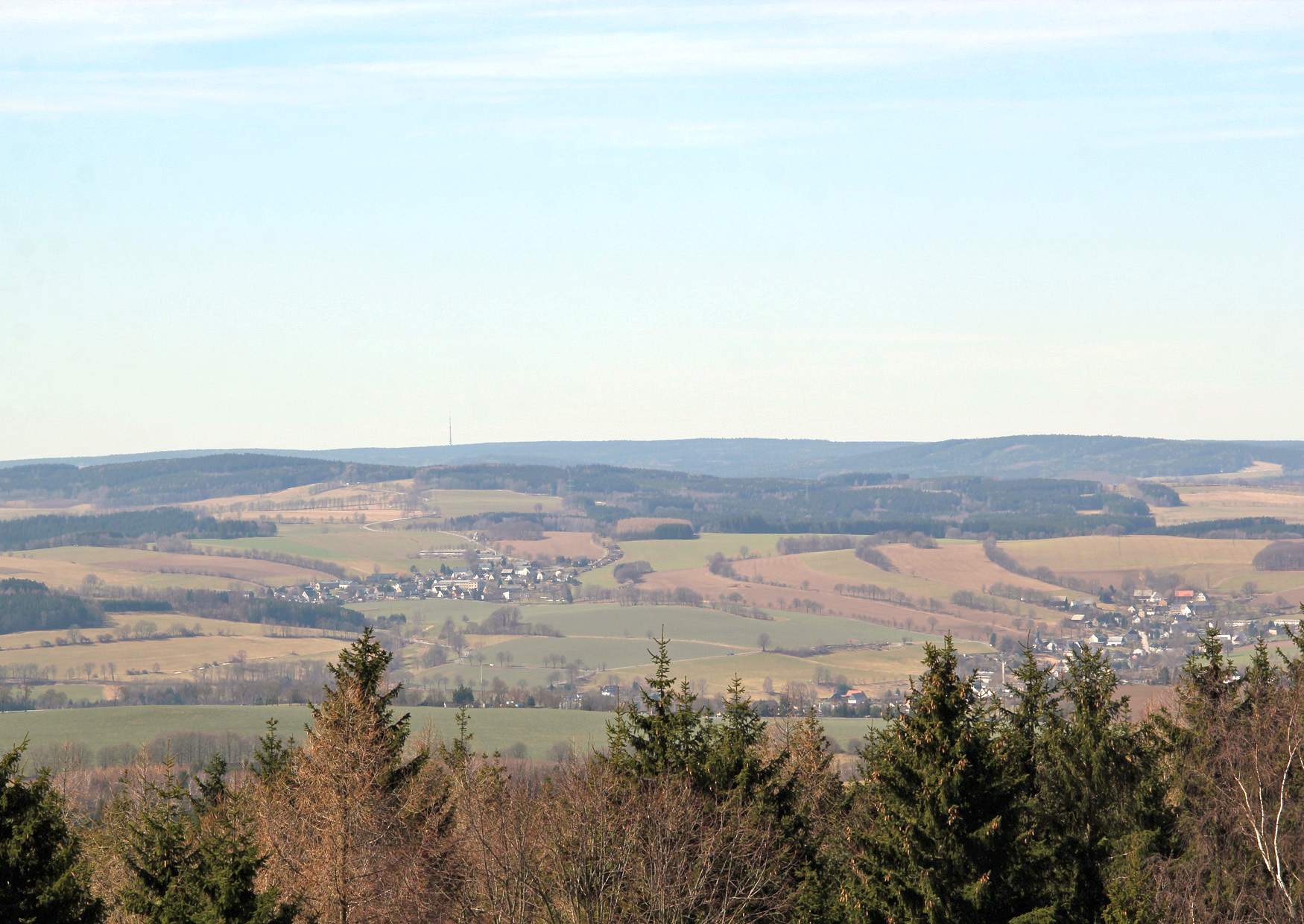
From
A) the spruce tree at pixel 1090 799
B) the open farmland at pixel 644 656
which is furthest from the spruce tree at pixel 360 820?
the open farmland at pixel 644 656

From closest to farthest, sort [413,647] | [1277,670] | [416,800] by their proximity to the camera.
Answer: [416,800] < [1277,670] < [413,647]

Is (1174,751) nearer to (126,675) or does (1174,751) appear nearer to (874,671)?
(874,671)

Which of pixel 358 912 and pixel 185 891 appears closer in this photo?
pixel 185 891

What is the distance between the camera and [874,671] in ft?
552

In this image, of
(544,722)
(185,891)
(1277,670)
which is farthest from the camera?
(544,722)

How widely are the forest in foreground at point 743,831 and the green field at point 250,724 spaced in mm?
71607

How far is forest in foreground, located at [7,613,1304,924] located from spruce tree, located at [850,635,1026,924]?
0.04 meters

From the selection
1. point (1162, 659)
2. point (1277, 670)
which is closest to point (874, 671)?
point (1162, 659)

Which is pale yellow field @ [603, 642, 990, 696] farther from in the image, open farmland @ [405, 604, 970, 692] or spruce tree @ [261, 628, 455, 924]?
spruce tree @ [261, 628, 455, 924]

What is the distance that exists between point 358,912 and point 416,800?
3.28 metres

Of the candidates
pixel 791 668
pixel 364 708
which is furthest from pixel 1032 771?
pixel 791 668

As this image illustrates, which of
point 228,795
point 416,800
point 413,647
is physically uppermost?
point 416,800

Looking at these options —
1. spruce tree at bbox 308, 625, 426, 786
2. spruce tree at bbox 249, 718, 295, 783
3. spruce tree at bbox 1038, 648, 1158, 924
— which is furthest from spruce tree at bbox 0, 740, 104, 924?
spruce tree at bbox 249, 718, 295, 783

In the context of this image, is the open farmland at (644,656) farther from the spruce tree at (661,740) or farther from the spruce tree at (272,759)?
the spruce tree at (661,740)
